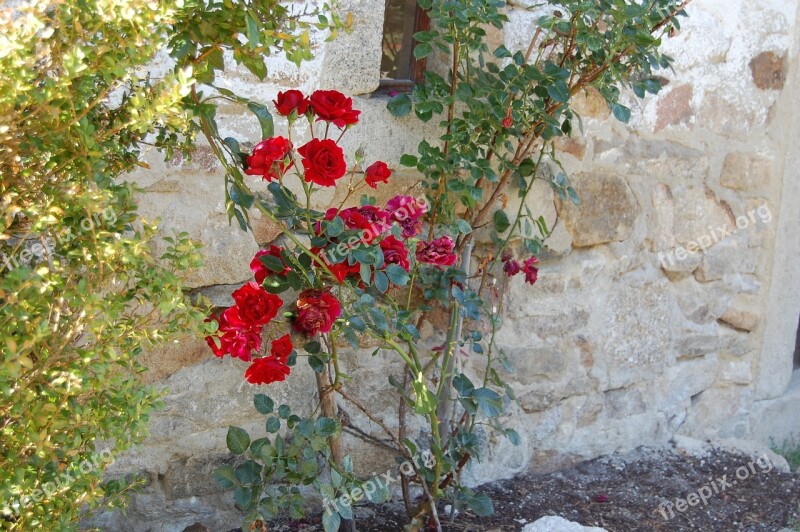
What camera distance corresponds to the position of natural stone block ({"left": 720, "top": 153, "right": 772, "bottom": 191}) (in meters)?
3.05

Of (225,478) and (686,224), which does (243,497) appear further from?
(686,224)

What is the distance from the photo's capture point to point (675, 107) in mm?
2873

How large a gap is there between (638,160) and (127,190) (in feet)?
6.18

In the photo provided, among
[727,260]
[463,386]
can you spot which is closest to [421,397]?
[463,386]

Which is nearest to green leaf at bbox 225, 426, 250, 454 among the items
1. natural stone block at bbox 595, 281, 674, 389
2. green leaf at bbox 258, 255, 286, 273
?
green leaf at bbox 258, 255, 286, 273

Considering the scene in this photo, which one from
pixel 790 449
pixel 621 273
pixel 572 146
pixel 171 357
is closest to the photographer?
pixel 171 357

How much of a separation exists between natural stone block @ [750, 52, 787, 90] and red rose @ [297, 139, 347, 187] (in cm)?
204

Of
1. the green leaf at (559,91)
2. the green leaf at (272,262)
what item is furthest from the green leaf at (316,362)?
the green leaf at (559,91)

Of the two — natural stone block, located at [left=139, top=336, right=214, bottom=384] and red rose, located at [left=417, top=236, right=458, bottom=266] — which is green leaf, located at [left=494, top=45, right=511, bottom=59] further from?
natural stone block, located at [left=139, top=336, right=214, bottom=384]

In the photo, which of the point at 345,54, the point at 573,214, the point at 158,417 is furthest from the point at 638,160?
the point at 158,417

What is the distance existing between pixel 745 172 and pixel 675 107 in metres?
0.43

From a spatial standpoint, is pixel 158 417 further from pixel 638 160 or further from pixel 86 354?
pixel 638 160

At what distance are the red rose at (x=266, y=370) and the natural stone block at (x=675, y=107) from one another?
1.67 m

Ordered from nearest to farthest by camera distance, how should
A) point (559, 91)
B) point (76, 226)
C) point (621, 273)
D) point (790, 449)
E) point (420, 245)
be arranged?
1. point (76, 226)
2. point (420, 245)
3. point (559, 91)
4. point (621, 273)
5. point (790, 449)
